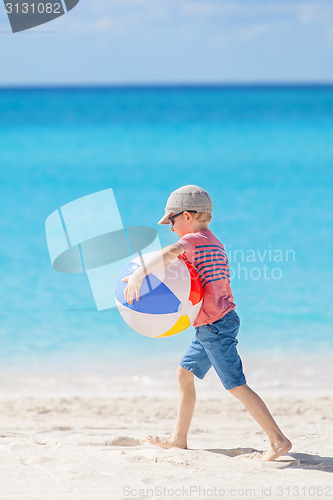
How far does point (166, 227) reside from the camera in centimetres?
983

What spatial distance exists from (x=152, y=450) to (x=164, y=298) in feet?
3.24

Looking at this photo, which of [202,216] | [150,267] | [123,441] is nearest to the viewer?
[150,267]

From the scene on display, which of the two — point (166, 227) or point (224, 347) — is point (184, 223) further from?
point (166, 227)

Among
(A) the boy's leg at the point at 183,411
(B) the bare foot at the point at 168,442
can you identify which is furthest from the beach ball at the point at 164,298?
(B) the bare foot at the point at 168,442

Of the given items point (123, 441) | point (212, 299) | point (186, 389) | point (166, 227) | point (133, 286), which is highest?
point (133, 286)

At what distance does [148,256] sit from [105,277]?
87.2 inches

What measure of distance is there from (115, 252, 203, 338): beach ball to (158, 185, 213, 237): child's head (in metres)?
0.21

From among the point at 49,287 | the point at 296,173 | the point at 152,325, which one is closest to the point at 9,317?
the point at 49,287

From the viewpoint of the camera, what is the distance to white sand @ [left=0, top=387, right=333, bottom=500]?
341 cm

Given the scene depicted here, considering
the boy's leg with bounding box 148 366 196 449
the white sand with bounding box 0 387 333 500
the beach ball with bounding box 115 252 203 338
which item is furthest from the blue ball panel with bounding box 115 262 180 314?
the white sand with bounding box 0 387 333 500

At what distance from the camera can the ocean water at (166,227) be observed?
7.39 m

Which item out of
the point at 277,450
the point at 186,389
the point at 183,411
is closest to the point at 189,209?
the point at 186,389

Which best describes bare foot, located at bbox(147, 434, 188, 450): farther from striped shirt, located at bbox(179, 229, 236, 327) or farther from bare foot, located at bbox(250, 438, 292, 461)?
striped shirt, located at bbox(179, 229, 236, 327)

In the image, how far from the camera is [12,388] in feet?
21.0
